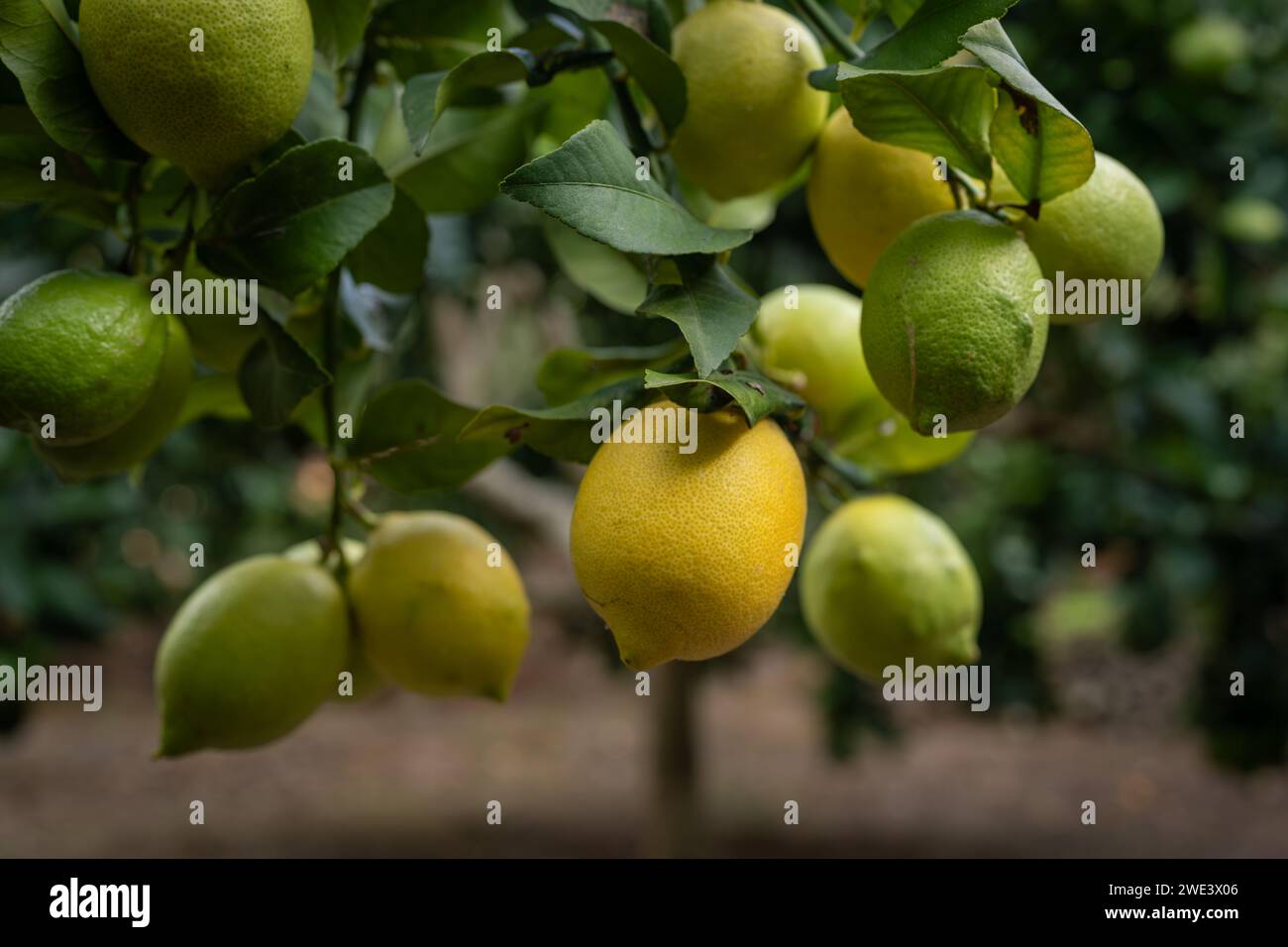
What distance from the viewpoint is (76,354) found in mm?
473

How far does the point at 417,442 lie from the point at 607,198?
0.20 m

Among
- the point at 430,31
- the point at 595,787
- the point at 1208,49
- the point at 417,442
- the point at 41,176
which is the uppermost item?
the point at 1208,49

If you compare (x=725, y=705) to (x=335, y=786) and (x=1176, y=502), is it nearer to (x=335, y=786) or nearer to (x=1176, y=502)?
(x=335, y=786)

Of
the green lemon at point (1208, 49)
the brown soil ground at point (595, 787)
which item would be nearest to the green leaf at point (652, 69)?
the green lemon at point (1208, 49)

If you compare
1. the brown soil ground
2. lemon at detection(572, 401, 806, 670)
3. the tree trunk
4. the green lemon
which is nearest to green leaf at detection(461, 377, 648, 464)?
lemon at detection(572, 401, 806, 670)

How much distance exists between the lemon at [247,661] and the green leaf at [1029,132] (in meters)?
0.40

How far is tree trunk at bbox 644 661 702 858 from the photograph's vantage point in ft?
7.54

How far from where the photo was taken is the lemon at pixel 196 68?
1.44 feet

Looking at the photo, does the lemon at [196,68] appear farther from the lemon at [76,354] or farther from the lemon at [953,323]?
the lemon at [953,323]

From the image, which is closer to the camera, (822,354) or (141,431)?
(141,431)

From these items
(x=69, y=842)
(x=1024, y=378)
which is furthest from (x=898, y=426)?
(x=69, y=842)

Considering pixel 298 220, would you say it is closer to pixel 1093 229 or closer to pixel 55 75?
pixel 55 75

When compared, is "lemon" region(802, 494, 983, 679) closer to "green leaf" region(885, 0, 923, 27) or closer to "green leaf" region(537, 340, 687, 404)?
"green leaf" region(537, 340, 687, 404)

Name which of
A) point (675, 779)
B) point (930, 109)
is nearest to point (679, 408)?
point (930, 109)
